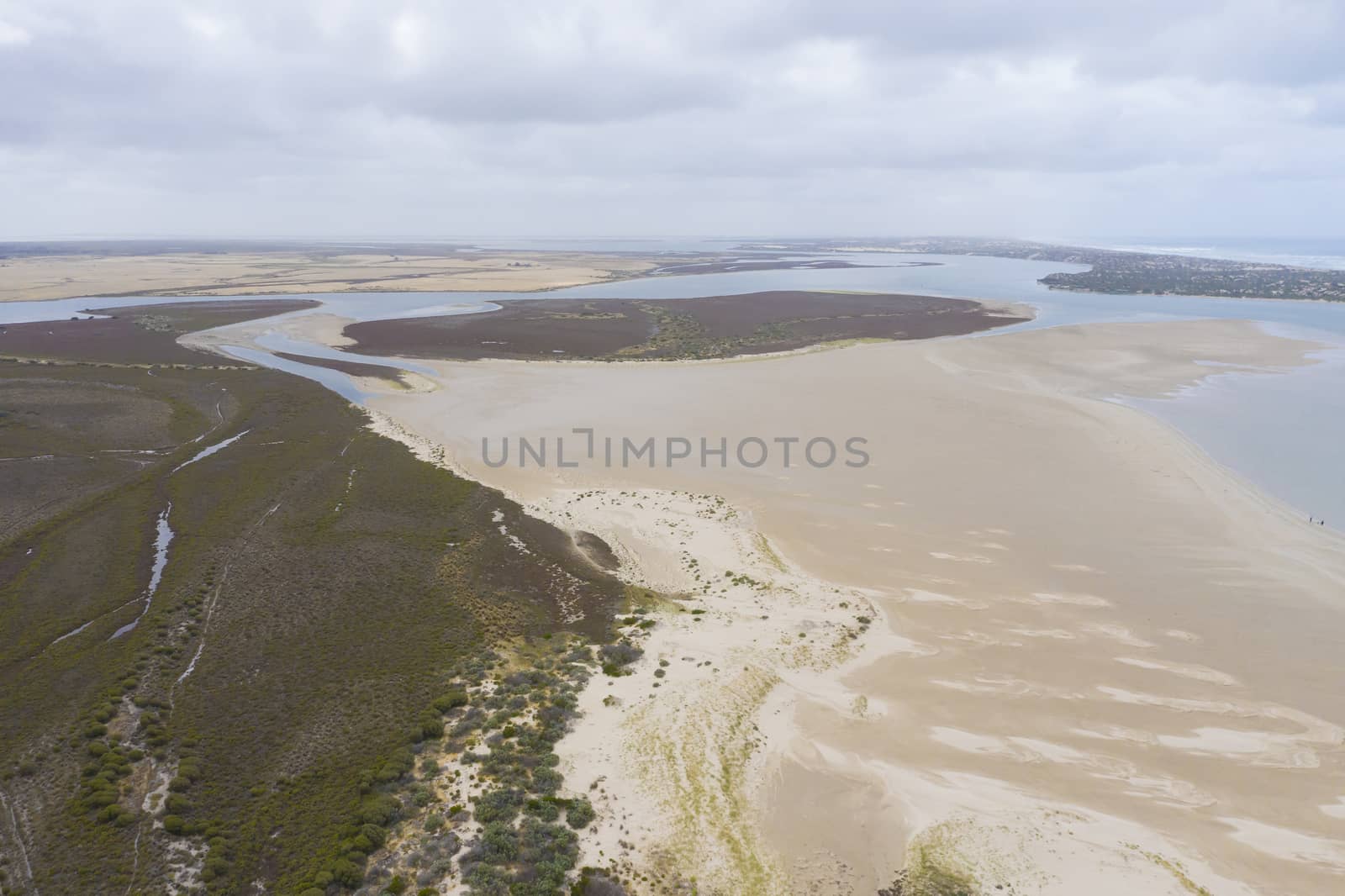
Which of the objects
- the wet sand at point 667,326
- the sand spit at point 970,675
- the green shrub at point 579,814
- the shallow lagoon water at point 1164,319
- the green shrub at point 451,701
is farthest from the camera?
the wet sand at point 667,326

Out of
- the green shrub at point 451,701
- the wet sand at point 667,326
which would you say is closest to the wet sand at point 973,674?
the green shrub at point 451,701

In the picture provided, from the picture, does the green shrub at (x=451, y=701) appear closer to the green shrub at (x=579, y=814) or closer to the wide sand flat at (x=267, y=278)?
the green shrub at (x=579, y=814)

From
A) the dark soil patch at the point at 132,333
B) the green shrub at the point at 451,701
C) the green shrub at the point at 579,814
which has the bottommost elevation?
the green shrub at the point at 579,814

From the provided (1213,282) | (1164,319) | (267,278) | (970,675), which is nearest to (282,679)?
(970,675)

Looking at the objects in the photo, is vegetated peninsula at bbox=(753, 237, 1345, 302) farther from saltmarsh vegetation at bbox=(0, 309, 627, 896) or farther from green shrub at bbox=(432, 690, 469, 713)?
green shrub at bbox=(432, 690, 469, 713)

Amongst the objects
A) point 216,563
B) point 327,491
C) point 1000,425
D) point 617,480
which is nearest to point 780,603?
point 617,480

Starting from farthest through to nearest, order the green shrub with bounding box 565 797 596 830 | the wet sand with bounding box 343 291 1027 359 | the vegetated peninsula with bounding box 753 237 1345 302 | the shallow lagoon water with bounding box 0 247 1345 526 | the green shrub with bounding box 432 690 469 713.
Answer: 1. the vegetated peninsula with bounding box 753 237 1345 302
2. the wet sand with bounding box 343 291 1027 359
3. the shallow lagoon water with bounding box 0 247 1345 526
4. the green shrub with bounding box 432 690 469 713
5. the green shrub with bounding box 565 797 596 830

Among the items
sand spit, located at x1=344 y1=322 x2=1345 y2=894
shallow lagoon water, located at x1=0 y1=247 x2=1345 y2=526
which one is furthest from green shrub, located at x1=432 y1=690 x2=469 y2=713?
shallow lagoon water, located at x1=0 y1=247 x2=1345 y2=526
